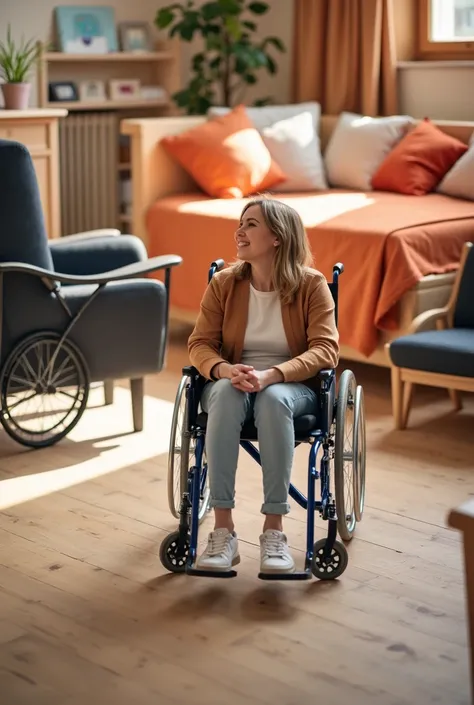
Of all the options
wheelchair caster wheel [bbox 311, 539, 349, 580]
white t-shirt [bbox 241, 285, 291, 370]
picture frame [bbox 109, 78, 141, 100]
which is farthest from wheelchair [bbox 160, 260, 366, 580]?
picture frame [bbox 109, 78, 141, 100]

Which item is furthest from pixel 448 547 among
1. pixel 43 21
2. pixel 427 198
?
pixel 43 21

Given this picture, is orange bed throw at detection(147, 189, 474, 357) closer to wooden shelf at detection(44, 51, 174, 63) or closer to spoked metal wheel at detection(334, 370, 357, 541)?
spoked metal wheel at detection(334, 370, 357, 541)

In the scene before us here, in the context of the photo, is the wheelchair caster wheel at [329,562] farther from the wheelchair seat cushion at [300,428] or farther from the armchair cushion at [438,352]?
the armchair cushion at [438,352]

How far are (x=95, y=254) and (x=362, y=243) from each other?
918 mm

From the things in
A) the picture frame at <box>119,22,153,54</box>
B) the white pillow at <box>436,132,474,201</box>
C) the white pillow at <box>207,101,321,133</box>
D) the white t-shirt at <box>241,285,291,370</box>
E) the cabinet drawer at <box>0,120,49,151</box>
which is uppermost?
the picture frame at <box>119,22,153,54</box>

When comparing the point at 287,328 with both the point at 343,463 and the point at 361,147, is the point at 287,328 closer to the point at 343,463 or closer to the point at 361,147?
the point at 343,463

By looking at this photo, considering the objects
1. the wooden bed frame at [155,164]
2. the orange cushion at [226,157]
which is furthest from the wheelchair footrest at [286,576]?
the orange cushion at [226,157]

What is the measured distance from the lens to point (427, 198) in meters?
4.50

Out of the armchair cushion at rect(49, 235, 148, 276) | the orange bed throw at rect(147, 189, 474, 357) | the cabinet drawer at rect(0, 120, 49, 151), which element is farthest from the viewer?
the cabinet drawer at rect(0, 120, 49, 151)

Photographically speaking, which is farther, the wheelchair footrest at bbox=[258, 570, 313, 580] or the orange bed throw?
the orange bed throw

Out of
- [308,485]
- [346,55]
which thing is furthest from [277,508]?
[346,55]

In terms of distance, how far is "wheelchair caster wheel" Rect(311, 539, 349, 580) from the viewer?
8.09 ft

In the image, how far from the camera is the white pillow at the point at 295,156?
492 cm

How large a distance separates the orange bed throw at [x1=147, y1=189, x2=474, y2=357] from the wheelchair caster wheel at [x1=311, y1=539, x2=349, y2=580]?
148 cm
